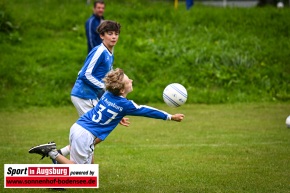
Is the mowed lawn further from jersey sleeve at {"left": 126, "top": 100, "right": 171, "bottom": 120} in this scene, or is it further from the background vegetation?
the background vegetation

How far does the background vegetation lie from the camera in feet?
58.2

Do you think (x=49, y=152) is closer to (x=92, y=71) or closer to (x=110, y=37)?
(x=92, y=71)

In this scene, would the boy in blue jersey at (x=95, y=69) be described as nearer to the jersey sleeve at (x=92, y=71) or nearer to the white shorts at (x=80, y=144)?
the jersey sleeve at (x=92, y=71)

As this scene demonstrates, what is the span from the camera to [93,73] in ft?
29.8

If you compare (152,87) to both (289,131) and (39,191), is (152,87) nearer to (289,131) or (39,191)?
(289,131)

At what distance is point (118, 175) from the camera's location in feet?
29.3

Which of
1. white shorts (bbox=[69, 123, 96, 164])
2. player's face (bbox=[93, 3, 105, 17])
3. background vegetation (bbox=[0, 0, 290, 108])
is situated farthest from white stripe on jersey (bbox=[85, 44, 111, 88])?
background vegetation (bbox=[0, 0, 290, 108])

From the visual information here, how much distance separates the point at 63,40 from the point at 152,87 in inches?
148

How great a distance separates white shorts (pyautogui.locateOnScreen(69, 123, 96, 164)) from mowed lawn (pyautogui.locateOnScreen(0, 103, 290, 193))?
51 cm

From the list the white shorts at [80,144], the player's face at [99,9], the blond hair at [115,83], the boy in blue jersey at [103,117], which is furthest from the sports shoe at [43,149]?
the player's face at [99,9]

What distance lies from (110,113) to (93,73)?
4.76 ft

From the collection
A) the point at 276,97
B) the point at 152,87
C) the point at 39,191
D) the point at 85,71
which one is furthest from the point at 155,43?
the point at 39,191

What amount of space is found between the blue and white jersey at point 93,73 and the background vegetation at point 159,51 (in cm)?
803

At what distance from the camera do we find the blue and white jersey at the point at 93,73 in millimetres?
9031
